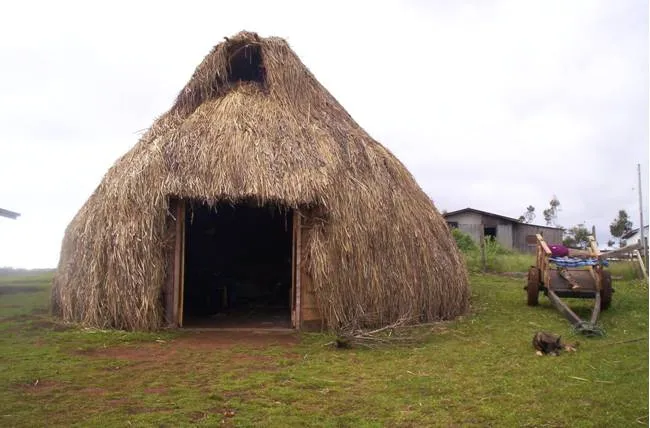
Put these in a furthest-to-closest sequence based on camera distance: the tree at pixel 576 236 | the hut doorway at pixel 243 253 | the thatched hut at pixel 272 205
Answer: the tree at pixel 576 236, the hut doorway at pixel 243 253, the thatched hut at pixel 272 205

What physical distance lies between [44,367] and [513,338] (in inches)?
239

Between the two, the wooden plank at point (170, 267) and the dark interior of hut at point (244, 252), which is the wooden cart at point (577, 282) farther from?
the wooden plank at point (170, 267)

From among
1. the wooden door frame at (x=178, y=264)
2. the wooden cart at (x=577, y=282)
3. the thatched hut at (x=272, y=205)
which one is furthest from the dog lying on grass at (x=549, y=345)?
the wooden door frame at (x=178, y=264)

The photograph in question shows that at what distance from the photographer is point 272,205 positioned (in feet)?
32.1

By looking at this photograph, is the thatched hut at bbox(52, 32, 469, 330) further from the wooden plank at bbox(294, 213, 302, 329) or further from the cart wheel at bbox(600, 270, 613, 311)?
the cart wheel at bbox(600, 270, 613, 311)

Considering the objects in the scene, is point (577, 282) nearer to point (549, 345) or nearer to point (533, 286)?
point (533, 286)

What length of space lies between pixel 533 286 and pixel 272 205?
5239 mm

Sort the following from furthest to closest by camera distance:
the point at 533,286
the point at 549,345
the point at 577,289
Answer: the point at 533,286 < the point at 577,289 < the point at 549,345

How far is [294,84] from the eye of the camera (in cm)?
1093

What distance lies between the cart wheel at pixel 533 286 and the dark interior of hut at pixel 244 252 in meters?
5.27

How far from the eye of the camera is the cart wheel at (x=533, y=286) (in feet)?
35.6

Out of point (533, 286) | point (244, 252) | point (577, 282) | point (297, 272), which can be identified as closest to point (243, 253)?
point (244, 252)

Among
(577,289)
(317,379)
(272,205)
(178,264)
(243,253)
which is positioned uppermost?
(272,205)

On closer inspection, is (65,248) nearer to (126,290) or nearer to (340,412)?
(126,290)
